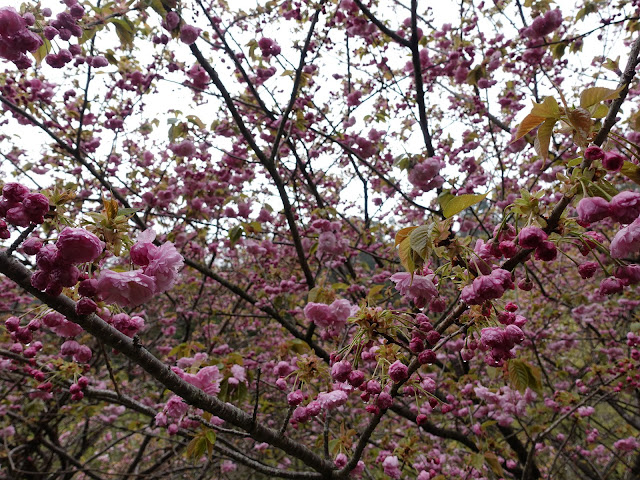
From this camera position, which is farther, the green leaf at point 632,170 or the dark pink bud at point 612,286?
the dark pink bud at point 612,286

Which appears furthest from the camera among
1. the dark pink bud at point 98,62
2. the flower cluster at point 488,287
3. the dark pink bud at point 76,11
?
the dark pink bud at point 98,62

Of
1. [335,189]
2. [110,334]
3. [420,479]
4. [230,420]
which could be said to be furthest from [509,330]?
[335,189]

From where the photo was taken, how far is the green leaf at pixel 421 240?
97 centimetres

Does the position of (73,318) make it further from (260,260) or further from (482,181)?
(482,181)

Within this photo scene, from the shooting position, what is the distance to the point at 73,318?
100 centimetres

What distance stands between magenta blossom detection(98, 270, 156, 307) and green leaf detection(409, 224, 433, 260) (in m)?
0.72

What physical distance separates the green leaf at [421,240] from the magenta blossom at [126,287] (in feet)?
2.37

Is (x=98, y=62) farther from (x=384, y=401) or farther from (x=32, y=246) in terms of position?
(x=384, y=401)

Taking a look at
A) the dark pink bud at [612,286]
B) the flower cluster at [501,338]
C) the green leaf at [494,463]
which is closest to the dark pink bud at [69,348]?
the flower cluster at [501,338]

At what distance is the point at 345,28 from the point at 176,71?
174cm

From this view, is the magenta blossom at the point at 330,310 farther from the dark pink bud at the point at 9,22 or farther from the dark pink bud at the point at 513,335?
the dark pink bud at the point at 9,22

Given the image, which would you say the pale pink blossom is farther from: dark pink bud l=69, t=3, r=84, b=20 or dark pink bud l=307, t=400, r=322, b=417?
Answer: dark pink bud l=69, t=3, r=84, b=20

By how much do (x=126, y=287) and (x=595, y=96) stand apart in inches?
52.0

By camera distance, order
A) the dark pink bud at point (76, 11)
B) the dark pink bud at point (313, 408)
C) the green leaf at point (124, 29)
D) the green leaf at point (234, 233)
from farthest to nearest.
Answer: the green leaf at point (234, 233) < the green leaf at point (124, 29) < the dark pink bud at point (76, 11) < the dark pink bud at point (313, 408)
